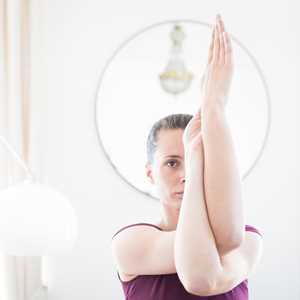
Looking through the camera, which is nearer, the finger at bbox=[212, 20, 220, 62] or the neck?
the finger at bbox=[212, 20, 220, 62]

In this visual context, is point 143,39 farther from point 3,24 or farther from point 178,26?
point 3,24

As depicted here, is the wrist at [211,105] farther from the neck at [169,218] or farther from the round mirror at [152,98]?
the round mirror at [152,98]

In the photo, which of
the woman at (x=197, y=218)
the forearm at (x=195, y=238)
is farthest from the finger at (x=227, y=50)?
the forearm at (x=195, y=238)

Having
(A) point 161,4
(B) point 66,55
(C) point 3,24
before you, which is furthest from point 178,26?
(C) point 3,24

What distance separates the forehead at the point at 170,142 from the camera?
0.93m

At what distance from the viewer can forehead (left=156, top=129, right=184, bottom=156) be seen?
93 cm

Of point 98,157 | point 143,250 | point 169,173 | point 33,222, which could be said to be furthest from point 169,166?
point 98,157

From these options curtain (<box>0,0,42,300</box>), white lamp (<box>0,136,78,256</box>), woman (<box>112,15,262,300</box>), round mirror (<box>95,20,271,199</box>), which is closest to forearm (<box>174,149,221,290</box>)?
woman (<box>112,15,262,300</box>)

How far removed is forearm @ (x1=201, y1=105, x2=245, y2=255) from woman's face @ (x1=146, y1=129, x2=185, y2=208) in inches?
5.5

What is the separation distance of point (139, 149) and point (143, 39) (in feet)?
1.76

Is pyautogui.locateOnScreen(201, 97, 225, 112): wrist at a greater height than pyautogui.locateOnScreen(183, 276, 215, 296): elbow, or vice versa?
pyautogui.locateOnScreen(201, 97, 225, 112): wrist

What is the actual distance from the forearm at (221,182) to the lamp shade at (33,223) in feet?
2.76

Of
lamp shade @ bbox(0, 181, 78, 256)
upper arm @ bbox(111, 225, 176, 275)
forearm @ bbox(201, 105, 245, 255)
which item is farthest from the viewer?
lamp shade @ bbox(0, 181, 78, 256)

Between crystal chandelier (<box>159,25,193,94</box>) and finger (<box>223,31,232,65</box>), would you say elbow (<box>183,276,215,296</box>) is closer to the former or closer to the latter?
finger (<box>223,31,232,65</box>)
